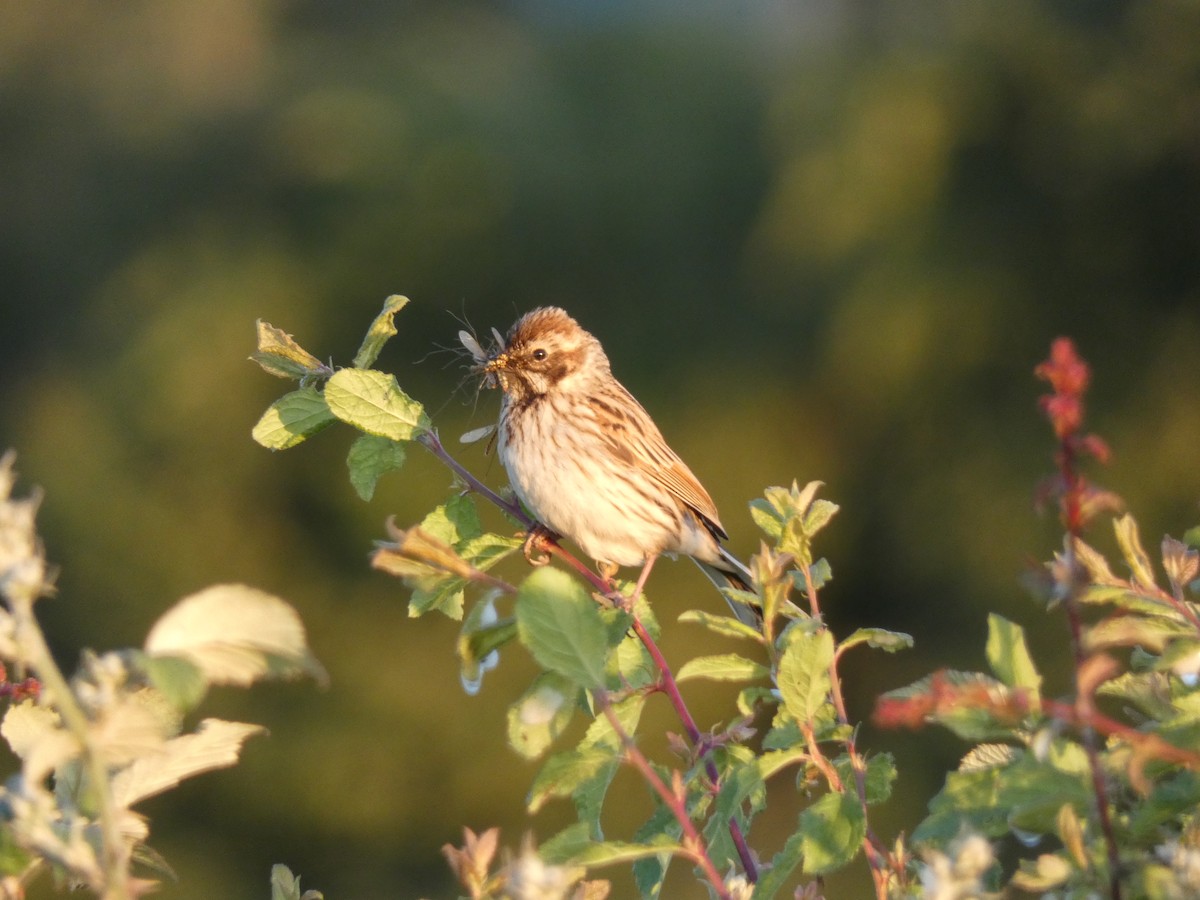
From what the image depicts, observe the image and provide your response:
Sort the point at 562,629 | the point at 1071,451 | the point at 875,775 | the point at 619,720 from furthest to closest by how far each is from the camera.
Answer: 1. the point at 619,720
2. the point at 875,775
3. the point at 562,629
4. the point at 1071,451

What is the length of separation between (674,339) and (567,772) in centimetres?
1371

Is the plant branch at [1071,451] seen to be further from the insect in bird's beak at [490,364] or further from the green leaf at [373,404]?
the insect in bird's beak at [490,364]

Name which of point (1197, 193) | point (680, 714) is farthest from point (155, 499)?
point (680, 714)

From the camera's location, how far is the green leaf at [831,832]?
1.62m

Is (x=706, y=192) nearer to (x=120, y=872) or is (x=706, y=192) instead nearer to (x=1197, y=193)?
(x=1197, y=193)

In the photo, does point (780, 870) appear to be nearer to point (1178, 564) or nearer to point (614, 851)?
point (614, 851)

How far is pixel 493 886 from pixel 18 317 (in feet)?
65.2

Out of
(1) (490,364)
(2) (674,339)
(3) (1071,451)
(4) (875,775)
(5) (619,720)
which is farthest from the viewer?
(2) (674,339)

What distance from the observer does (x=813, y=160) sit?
14.5 m

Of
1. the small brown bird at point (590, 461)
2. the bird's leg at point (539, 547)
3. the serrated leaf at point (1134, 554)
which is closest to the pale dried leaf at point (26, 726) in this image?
the serrated leaf at point (1134, 554)

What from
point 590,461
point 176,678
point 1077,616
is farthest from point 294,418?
point 590,461

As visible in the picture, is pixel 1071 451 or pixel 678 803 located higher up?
pixel 1071 451

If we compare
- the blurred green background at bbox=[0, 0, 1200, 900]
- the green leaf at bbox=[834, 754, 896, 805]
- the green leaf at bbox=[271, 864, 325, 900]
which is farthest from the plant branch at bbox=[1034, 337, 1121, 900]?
the blurred green background at bbox=[0, 0, 1200, 900]

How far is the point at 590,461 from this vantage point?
436 cm
